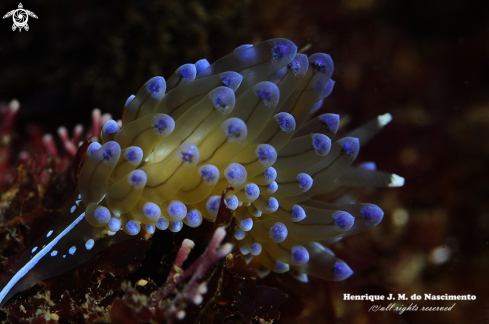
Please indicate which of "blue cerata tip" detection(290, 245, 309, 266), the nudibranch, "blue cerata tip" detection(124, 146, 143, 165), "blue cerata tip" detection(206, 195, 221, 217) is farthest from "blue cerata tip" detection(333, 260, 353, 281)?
"blue cerata tip" detection(124, 146, 143, 165)

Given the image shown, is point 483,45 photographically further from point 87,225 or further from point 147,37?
point 87,225

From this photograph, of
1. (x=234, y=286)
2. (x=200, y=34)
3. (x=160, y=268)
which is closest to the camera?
(x=234, y=286)

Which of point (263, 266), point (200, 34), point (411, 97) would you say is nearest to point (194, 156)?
point (263, 266)

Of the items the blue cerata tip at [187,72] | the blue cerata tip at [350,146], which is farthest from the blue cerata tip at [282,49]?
the blue cerata tip at [350,146]

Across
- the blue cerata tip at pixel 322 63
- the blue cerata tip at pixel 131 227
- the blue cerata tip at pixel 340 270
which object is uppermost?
the blue cerata tip at pixel 322 63

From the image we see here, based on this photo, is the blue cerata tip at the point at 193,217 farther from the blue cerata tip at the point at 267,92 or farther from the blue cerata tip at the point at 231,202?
the blue cerata tip at the point at 267,92

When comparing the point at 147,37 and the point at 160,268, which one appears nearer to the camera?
the point at 160,268

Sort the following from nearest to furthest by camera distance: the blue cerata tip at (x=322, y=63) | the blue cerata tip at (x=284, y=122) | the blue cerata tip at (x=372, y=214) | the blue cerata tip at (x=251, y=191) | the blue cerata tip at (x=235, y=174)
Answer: the blue cerata tip at (x=235, y=174) < the blue cerata tip at (x=251, y=191) < the blue cerata tip at (x=284, y=122) < the blue cerata tip at (x=372, y=214) < the blue cerata tip at (x=322, y=63)

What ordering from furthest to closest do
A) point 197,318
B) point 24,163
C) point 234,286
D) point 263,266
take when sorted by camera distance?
point 24,163 < point 263,266 < point 234,286 < point 197,318
